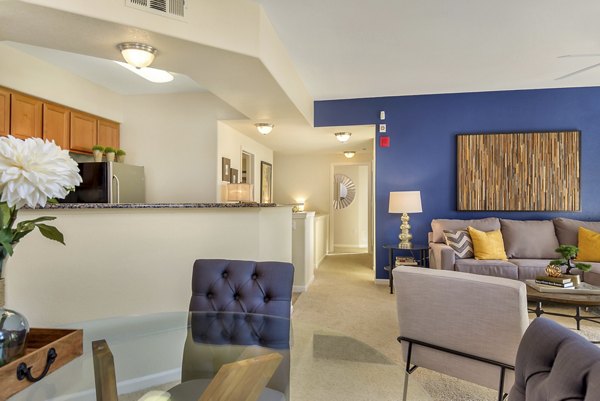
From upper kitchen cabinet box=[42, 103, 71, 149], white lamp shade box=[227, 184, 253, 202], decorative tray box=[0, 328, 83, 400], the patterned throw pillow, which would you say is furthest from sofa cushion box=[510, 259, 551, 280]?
upper kitchen cabinet box=[42, 103, 71, 149]

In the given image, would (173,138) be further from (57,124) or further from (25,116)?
(25,116)

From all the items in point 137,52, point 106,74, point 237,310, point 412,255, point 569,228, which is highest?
point 106,74

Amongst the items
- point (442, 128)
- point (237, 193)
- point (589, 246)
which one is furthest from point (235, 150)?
point (589, 246)

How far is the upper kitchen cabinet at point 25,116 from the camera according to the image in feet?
10.3

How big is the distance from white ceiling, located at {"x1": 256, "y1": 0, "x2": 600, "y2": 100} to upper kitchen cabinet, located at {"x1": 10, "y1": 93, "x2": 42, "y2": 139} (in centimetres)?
257

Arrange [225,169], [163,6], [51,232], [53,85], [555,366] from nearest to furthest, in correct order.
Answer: [555,366] < [51,232] < [163,6] < [53,85] < [225,169]

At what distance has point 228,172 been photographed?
15.5 feet

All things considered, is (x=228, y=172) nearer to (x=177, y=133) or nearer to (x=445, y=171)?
(x=177, y=133)

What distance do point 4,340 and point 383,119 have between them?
14.9 ft

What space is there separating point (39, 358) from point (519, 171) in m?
5.03

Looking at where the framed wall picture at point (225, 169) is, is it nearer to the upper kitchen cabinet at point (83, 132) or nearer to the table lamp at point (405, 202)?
the upper kitchen cabinet at point (83, 132)

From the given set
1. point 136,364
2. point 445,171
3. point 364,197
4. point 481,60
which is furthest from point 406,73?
point 364,197

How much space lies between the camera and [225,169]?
463 cm

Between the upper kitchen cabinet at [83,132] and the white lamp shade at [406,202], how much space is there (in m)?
3.83
